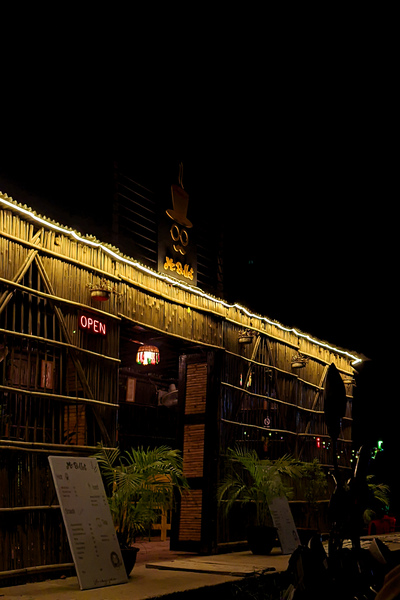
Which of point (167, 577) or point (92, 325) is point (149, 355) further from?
point (167, 577)

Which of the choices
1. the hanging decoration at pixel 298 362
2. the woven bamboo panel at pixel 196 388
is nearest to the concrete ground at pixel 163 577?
the woven bamboo panel at pixel 196 388

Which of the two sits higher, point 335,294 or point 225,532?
point 335,294

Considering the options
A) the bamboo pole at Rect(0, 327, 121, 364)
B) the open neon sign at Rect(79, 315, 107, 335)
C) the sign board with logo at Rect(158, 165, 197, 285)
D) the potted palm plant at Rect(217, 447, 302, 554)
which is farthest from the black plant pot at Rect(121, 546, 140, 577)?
the sign board with logo at Rect(158, 165, 197, 285)

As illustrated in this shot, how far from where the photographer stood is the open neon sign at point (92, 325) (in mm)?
7537

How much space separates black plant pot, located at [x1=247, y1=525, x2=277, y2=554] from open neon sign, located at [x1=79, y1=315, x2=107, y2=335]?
12.5ft

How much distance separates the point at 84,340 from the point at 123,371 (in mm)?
4855

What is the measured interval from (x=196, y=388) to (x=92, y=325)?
2.96 meters

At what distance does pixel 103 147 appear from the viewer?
8844mm

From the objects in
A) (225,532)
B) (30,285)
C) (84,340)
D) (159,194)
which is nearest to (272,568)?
(225,532)

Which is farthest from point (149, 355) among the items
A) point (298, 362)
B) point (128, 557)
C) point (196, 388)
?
point (128, 557)

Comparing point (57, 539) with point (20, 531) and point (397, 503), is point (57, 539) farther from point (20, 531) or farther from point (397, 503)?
point (397, 503)

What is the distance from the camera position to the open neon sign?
7.54 m

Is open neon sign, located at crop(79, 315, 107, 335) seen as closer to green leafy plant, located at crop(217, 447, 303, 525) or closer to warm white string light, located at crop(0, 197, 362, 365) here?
warm white string light, located at crop(0, 197, 362, 365)

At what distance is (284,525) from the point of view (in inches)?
388
